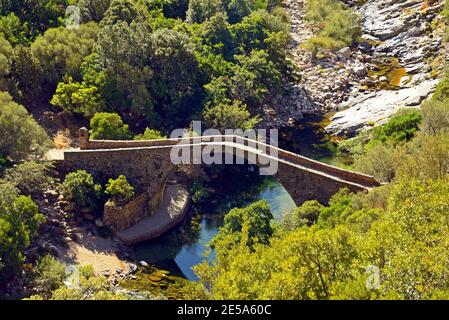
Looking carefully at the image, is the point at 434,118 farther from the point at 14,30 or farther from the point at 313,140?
the point at 14,30

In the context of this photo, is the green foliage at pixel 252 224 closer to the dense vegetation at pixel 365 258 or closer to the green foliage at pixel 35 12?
the dense vegetation at pixel 365 258

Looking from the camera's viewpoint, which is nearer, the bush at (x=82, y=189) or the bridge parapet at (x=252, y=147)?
the bridge parapet at (x=252, y=147)

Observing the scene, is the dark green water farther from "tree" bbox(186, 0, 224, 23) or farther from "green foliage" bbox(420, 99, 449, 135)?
"tree" bbox(186, 0, 224, 23)

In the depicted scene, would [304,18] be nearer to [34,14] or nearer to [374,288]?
[34,14]

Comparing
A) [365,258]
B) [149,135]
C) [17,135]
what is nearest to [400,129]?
[149,135]

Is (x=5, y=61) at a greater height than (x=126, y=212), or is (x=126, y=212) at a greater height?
(x=5, y=61)

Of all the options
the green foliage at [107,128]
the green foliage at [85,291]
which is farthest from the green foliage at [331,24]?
the green foliage at [85,291]

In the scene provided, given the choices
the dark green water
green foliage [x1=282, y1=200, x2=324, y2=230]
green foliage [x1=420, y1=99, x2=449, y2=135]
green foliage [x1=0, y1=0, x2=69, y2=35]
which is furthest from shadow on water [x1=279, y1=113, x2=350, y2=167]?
green foliage [x1=0, y1=0, x2=69, y2=35]
